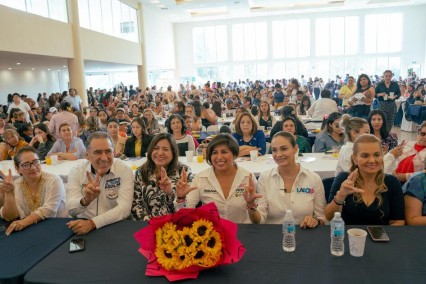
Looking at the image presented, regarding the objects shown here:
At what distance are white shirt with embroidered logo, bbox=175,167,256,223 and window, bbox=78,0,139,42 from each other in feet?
40.4

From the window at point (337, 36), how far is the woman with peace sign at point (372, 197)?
972 inches

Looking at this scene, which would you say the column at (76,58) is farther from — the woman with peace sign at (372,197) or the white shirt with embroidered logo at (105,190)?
the woman with peace sign at (372,197)

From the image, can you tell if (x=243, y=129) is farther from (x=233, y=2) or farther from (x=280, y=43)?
(x=280, y=43)

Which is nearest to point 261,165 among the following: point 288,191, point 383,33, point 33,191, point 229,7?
point 288,191

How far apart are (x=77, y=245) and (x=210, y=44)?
25665mm

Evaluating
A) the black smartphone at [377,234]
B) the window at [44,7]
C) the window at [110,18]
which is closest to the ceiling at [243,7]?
the window at [110,18]

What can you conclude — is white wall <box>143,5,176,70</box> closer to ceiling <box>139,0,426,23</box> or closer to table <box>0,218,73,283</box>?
ceiling <box>139,0,426,23</box>

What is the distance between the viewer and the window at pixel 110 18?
1383 cm

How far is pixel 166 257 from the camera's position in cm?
174

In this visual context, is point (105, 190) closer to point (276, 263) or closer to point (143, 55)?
point (276, 263)

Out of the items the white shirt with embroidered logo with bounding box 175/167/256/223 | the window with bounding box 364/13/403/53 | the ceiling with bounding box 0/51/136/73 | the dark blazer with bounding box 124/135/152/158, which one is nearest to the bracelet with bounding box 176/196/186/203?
the white shirt with embroidered logo with bounding box 175/167/256/223

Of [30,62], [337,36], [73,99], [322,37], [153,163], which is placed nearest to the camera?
[153,163]

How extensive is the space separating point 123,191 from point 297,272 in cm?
153

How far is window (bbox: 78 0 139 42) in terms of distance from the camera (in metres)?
13.8
